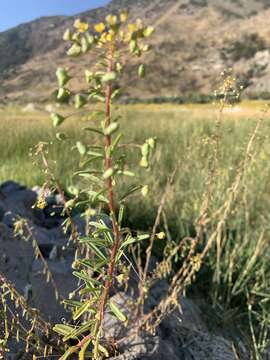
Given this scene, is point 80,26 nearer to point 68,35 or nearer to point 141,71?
point 68,35

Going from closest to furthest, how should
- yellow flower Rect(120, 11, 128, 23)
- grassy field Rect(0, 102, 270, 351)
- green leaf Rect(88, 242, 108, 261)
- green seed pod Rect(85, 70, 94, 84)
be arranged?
yellow flower Rect(120, 11, 128, 23) < green seed pod Rect(85, 70, 94, 84) < green leaf Rect(88, 242, 108, 261) < grassy field Rect(0, 102, 270, 351)

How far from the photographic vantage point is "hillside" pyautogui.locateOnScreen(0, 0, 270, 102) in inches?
2606

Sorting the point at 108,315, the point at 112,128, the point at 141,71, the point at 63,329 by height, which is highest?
the point at 141,71

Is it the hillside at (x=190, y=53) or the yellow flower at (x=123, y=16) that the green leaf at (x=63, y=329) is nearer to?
the yellow flower at (x=123, y=16)

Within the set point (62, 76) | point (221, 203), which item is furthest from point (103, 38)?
point (221, 203)

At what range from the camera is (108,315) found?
2.07 meters

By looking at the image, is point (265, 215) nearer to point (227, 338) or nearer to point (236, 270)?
point (236, 270)

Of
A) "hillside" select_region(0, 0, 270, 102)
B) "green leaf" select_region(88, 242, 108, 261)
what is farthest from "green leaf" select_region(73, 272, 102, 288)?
"hillside" select_region(0, 0, 270, 102)

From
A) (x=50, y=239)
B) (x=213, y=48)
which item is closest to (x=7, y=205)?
(x=50, y=239)

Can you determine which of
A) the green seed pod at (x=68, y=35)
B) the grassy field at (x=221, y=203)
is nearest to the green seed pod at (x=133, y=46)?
the green seed pod at (x=68, y=35)

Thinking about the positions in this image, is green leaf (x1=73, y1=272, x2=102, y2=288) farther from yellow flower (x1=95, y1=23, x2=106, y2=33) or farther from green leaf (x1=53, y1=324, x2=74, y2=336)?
yellow flower (x1=95, y1=23, x2=106, y2=33)

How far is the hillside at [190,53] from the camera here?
66188mm

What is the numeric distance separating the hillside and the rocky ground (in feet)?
185

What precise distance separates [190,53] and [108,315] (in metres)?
80.0
